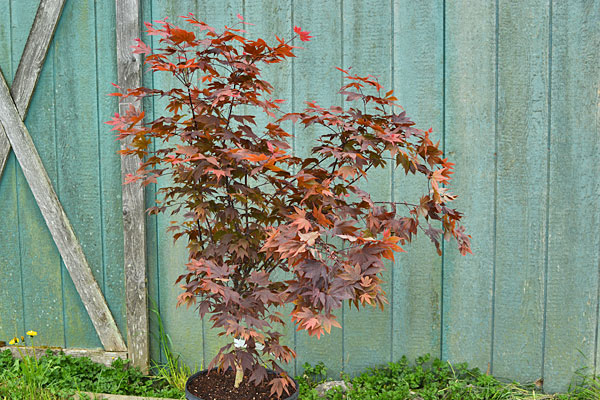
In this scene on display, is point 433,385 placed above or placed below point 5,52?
below

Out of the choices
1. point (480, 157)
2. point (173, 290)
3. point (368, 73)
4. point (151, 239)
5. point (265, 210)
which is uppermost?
point (368, 73)

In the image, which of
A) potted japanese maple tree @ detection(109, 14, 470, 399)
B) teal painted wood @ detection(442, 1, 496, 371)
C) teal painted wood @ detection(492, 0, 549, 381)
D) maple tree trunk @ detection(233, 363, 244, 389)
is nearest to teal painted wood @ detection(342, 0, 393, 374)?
teal painted wood @ detection(442, 1, 496, 371)

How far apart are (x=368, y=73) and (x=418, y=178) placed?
60cm

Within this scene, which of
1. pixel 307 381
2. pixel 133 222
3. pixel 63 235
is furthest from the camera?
pixel 63 235

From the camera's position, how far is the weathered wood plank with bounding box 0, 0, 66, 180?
9.91 ft

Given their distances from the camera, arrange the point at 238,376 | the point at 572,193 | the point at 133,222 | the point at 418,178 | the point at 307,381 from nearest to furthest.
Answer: the point at 238,376
the point at 572,193
the point at 418,178
the point at 307,381
the point at 133,222

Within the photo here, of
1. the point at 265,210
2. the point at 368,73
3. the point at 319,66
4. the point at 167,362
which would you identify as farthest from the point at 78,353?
the point at 368,73

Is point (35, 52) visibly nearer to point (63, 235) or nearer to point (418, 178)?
point (63, 235)

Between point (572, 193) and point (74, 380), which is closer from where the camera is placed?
point (572, 193)

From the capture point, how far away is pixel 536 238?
2.66 m

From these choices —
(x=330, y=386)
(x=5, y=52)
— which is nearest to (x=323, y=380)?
(x=330, y=386)

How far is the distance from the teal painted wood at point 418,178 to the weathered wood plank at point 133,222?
1.39 m

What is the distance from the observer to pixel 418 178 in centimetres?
274

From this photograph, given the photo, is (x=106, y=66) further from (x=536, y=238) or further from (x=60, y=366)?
(x=536, y=238)
